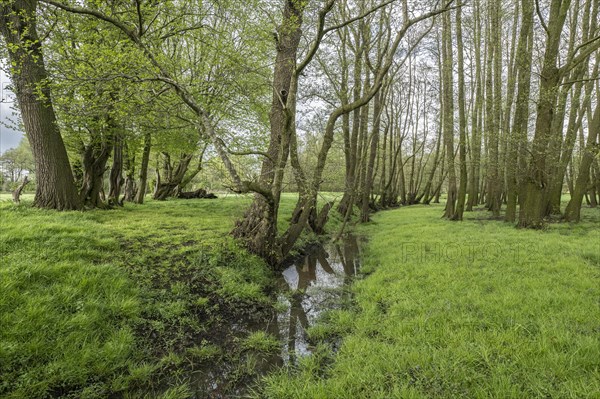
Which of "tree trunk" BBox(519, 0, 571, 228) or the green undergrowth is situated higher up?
"tree trunk" BBox(519, 0, 571, 228)

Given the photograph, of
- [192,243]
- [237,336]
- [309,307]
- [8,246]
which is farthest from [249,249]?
[8,246]

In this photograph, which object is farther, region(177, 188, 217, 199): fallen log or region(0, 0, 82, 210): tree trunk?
region(177, 188, 217, 199): fallen log

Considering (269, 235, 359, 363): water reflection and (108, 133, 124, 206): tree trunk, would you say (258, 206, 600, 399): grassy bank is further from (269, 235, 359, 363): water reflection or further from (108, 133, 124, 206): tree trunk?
(108, 133, 124, 206): tree trunk

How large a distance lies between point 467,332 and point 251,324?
3.01 metres

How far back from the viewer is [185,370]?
11.1ft

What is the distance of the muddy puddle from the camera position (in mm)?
3242

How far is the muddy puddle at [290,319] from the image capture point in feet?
10.6

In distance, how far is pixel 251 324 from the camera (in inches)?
179

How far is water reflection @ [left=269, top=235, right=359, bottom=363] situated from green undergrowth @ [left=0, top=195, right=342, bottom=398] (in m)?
0.36

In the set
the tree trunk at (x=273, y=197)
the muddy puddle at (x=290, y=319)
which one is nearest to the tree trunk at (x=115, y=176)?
the tree trunk at (x=273, y=197)

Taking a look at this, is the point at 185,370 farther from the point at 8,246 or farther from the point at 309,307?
the point at 8,246

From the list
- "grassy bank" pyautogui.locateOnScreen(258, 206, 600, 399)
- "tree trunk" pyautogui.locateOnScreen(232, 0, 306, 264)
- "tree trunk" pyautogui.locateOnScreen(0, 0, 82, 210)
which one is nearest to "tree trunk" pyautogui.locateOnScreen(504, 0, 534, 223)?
"grassy bank" pyautogui.locateOnScreen(258, 206, 600, 399)

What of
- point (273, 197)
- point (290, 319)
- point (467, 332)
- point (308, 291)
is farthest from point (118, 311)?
point (467, 332)

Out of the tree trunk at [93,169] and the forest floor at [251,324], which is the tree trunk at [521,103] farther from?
the tree trunk at [93,169]
